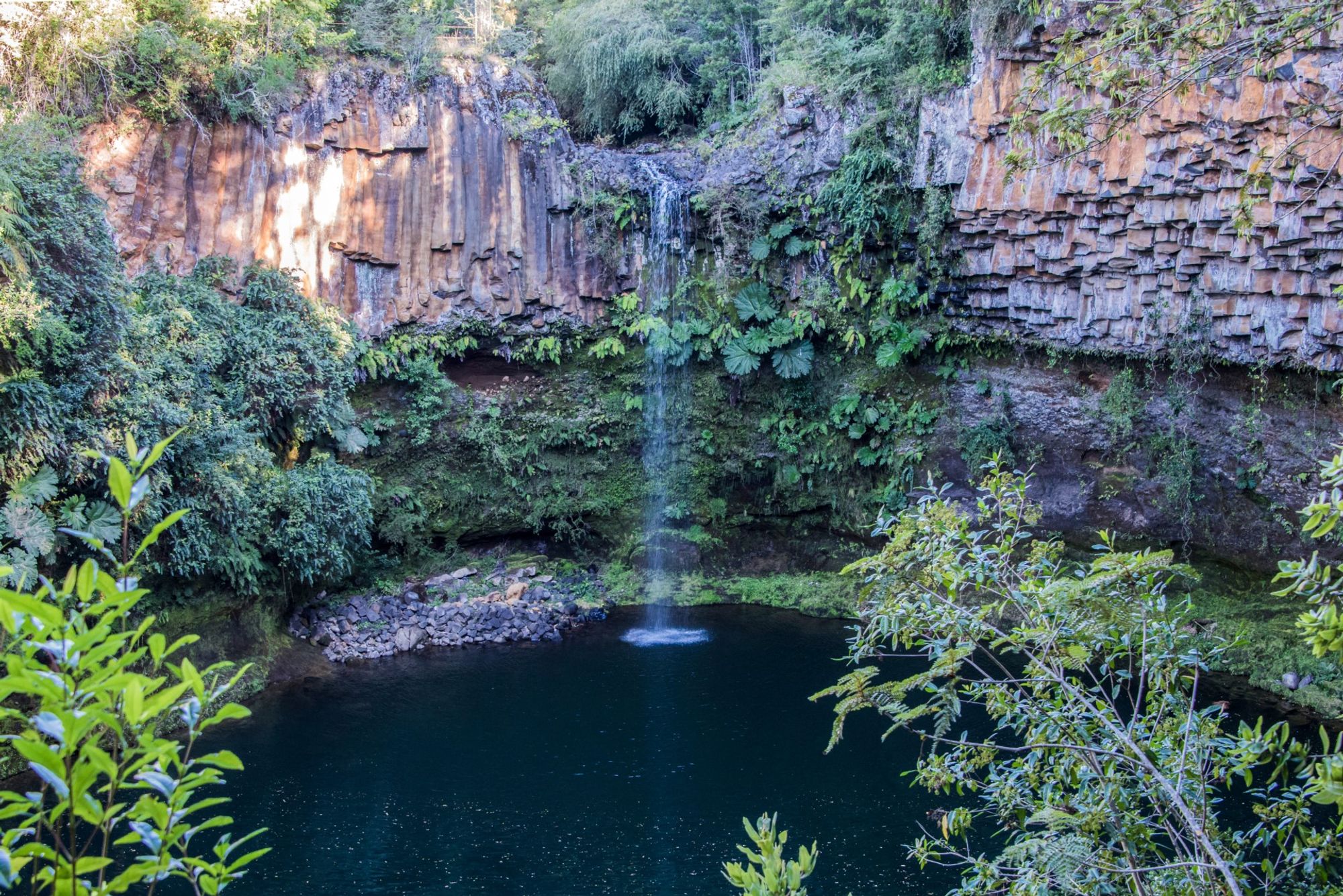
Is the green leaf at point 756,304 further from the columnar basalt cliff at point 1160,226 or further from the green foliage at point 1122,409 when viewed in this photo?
the green foliage at point 1122,409

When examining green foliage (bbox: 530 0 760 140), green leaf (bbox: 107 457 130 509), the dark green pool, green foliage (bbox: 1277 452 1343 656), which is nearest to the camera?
green leaf (bbox: 107 457 130 509)

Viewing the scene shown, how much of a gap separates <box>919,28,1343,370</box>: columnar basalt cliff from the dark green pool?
4.83 meters

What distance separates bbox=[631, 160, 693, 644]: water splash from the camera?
1320 cm

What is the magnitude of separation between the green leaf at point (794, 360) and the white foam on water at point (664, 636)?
3558 mm

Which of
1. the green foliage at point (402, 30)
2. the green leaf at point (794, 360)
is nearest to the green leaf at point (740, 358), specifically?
the green leaf at point (794, 360)

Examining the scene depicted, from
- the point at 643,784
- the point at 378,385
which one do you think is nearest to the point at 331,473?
the point at 378,385

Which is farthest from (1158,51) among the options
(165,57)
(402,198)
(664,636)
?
(165,57)

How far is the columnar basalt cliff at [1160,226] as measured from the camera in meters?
8.41

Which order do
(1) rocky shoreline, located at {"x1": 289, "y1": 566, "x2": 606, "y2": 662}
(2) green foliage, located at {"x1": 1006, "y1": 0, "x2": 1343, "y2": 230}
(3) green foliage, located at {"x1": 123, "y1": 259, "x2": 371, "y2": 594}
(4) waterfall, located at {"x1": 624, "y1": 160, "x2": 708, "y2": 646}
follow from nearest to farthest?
(2) green foliage, located at {"x1": 1006, "y1": 0, "x2": 1343, "y2": 230}, (3) green foliage, located at {"x1": 123, "y1": 259, "x2": 371, "y2": 594}, (1) rocky shoreline, located at {"x1": 289, "y1": 566, "x2": 606, "y2": 662}, (4) waterfall, located at {"x1": 624, "y1": 160, "x2": 708, "y2": 646}

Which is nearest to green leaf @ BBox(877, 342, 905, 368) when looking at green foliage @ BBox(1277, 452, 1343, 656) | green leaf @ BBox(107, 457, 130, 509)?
green foliage @ BBox(1277, 452, 1343, 656)

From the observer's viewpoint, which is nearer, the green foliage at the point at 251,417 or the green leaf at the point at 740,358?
the green foliage at the point at 251,417

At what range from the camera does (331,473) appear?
11.1m

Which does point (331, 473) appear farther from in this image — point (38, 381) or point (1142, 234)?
point (1142, 234)

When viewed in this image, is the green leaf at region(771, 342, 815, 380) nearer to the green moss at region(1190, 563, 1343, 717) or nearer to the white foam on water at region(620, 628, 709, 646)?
the white foam on water at region(620, 628, 709, 646)
